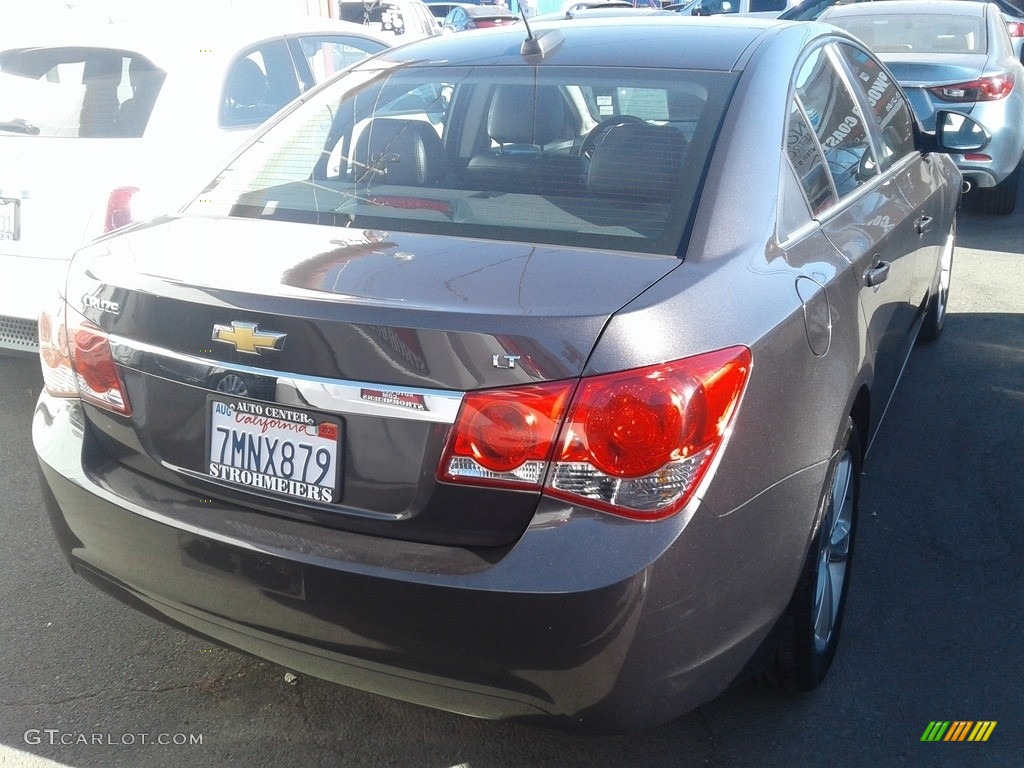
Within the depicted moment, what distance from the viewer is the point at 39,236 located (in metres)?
4.55

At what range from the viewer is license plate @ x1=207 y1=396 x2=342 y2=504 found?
6.93 feet

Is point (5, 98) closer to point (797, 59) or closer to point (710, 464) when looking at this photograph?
point (797, 59)

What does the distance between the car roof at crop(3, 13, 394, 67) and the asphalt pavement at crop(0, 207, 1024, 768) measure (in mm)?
2215

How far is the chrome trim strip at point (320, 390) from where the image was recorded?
2.00m

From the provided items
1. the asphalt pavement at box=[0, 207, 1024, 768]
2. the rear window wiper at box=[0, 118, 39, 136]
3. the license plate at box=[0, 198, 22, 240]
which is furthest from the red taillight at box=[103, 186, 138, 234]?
the asphalt pavement at box=[0, 207, 1024, 768]

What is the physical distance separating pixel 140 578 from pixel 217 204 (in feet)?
3.38

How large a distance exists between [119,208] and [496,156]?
7.26ft

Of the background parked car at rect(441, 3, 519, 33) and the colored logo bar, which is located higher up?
the background parked car at rect(441, 3, 519, 33)

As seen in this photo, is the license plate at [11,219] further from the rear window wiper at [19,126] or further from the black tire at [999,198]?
the black tire at [999,198]

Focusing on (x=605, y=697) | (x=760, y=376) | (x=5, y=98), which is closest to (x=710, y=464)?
(x=760, y=376)

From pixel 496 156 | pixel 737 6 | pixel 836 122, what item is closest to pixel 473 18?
pixel 737 6

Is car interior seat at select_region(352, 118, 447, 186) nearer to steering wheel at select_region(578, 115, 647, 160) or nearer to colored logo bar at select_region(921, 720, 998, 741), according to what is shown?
steering wheel at select_region(578, 115, 647, 160)

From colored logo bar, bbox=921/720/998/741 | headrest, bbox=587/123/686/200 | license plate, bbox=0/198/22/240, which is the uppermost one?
headrest, bbox=587/123/686/200

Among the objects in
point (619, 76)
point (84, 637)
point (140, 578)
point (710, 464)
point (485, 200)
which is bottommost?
point (84, 637)
